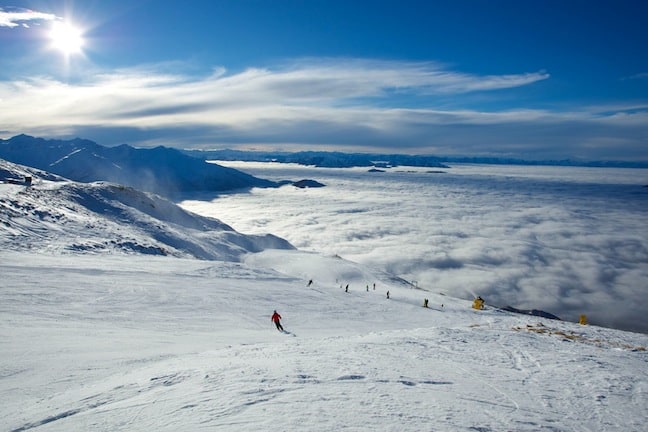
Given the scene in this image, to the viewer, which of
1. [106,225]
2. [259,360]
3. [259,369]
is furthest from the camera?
[106,225]

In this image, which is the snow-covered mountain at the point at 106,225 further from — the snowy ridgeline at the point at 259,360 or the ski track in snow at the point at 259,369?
the ski track in snow at the point at 259,369

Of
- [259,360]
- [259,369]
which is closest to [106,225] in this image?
[259,360]

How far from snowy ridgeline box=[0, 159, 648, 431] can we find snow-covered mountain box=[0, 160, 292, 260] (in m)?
2.37

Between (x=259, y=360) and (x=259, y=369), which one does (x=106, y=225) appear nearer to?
(x=259, y=360)

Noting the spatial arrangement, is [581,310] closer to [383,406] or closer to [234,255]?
[234,255]

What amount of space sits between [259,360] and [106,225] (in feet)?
118

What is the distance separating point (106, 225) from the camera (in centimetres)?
4062

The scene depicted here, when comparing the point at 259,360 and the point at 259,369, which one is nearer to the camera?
the point at 259,369

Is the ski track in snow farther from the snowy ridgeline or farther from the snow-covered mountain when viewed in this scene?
the snow-covered mountain

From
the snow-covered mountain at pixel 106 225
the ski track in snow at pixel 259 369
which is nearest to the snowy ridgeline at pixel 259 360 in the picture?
the ski track in snow at pixel 259 369

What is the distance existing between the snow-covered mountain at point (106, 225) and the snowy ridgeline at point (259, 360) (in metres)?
2.37

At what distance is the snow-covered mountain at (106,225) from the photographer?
31.8m

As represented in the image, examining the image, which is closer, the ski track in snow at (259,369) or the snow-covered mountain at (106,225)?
the ski track in snow at (259,369)

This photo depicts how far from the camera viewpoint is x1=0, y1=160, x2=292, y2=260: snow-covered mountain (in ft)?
104
